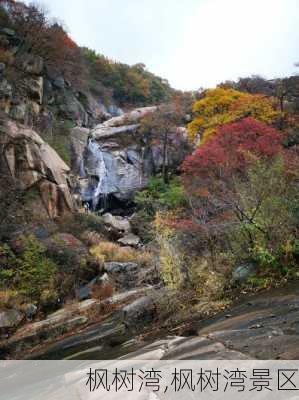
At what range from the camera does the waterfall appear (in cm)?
3456

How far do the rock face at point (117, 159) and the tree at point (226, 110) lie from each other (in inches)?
118

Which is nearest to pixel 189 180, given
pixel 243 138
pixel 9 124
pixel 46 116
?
pixel 243 138

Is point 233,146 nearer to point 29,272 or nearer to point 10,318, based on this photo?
point 29,272

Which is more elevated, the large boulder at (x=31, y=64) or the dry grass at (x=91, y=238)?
the large boulder at (x=31, y=64)

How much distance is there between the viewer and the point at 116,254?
880 inches

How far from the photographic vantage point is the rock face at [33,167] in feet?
80.7

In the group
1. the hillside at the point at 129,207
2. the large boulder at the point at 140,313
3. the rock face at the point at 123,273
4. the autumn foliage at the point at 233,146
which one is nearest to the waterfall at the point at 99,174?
the hillside at the point at 129,207

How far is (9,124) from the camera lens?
25734mm

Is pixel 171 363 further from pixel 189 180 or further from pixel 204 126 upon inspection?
pixel 204 126

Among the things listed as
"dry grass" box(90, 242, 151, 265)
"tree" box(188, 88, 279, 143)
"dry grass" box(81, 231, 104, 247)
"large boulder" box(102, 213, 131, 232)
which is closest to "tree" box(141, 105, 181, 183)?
"tree" box(188, 88, 279, 143)

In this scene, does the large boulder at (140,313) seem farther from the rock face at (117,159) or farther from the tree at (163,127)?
the tree at (163,127)

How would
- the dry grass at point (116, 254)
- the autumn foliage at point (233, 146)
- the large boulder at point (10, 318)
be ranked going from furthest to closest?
the autumn foliage at point (233, 146) → the dry grass at point (116, 254) → the large boulder at point (10, 318)

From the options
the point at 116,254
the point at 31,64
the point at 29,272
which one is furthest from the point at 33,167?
the point at 31,64

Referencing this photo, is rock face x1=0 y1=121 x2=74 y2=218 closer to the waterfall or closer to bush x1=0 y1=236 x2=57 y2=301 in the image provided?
bush x1=0 y1=236 x2=57 y2=301
